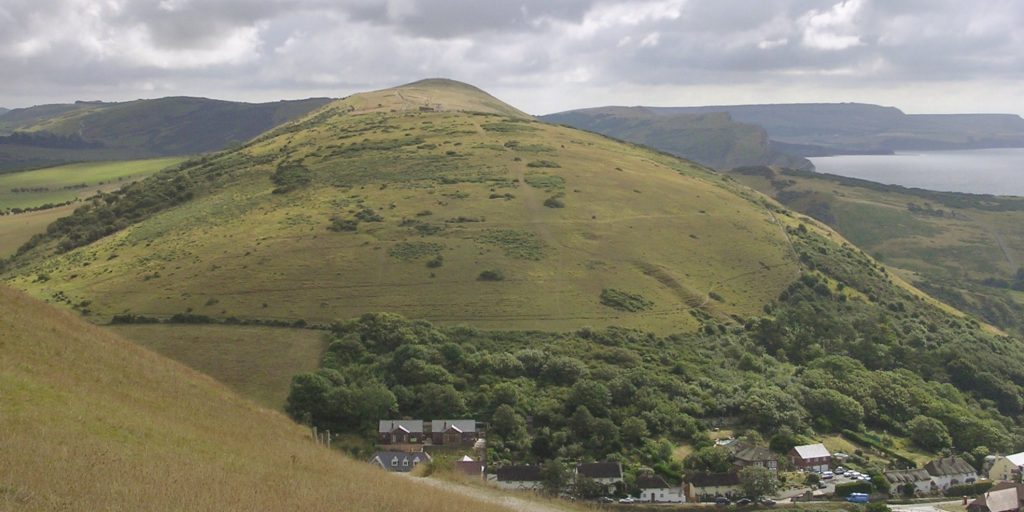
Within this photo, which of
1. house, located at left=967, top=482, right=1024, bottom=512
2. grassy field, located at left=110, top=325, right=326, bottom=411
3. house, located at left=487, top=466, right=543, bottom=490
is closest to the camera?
house, located at left=487, top=466, right=543, bottom=490

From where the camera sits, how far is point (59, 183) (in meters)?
172

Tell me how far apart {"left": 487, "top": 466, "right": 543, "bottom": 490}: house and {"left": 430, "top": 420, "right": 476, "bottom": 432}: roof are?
18.2 ft

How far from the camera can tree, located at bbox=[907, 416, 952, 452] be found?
50562mm

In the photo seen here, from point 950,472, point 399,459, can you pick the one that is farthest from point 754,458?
point 399,459

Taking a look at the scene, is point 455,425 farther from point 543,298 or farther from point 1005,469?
point 1005,469

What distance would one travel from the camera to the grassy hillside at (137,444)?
44.7ft

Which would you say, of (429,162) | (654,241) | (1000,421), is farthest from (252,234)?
(1000,421)

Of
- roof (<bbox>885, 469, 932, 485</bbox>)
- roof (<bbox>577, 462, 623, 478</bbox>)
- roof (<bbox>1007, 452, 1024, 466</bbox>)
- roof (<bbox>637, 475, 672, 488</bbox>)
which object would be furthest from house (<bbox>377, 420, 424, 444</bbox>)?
roof (<bbox>1007, 452, 1024, 466</bbox>)

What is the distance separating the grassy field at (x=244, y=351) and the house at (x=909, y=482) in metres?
34.3

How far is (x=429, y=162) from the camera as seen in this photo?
99250 millimetres

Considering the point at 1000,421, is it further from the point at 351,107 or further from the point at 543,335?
the point at 351,107

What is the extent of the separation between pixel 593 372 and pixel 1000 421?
1242 inches

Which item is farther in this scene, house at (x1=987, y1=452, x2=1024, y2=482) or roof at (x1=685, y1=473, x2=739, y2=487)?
house at (x1=987, y1=452, x2=1024, y2=482)

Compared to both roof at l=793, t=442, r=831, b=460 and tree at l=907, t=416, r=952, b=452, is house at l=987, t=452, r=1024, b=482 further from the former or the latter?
roof at l=793, t=442, r=831, b=460
